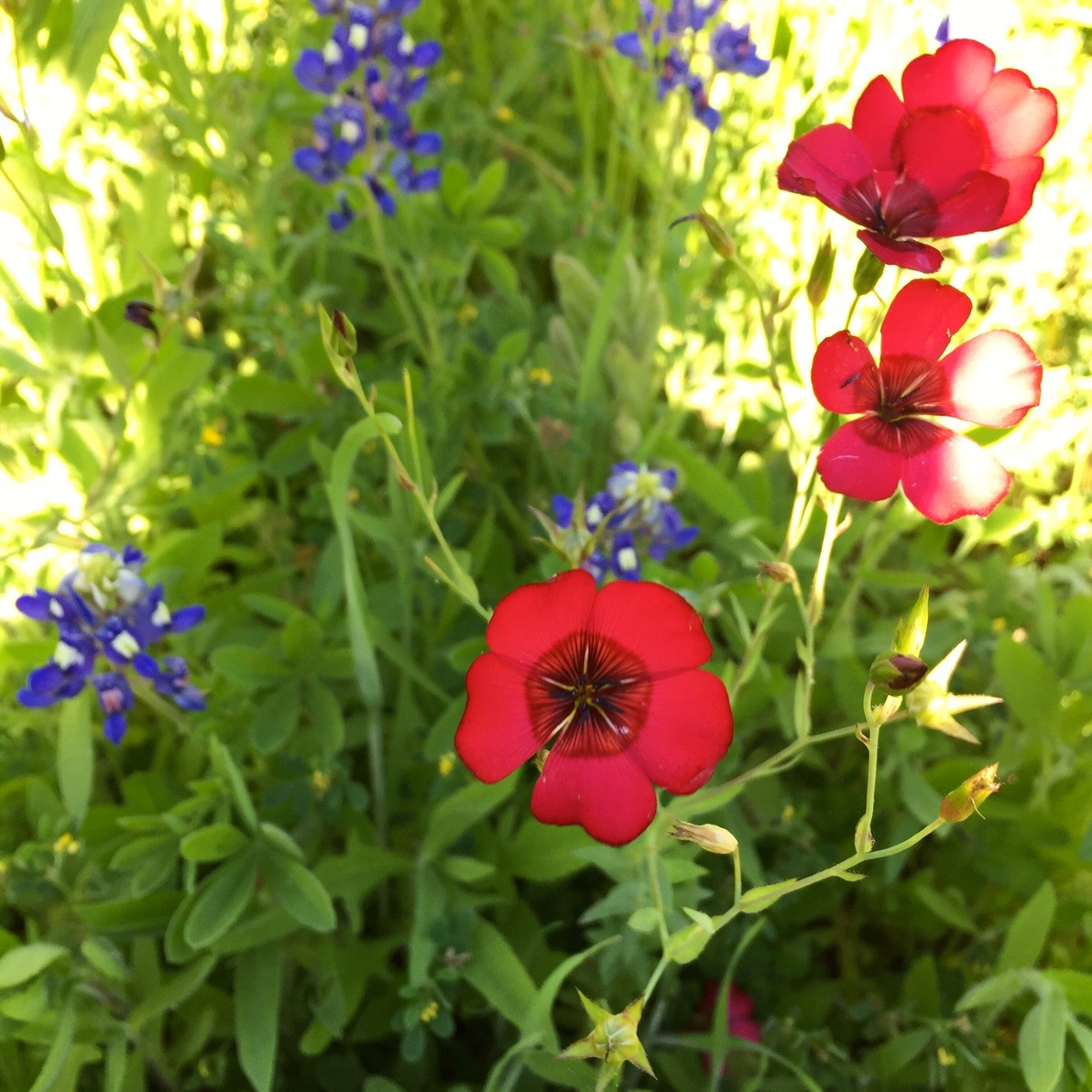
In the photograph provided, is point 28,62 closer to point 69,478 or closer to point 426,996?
point 69,478

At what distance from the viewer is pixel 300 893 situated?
89 centimetres

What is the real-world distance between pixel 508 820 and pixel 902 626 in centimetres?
59

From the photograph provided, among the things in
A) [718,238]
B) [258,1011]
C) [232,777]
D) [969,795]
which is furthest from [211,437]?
[969,795]

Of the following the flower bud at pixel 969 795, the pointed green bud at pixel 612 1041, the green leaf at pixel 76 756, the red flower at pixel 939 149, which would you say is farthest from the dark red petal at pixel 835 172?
the green leaf at pixel 76 756

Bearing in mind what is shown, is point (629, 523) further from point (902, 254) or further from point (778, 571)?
point (902, 254)

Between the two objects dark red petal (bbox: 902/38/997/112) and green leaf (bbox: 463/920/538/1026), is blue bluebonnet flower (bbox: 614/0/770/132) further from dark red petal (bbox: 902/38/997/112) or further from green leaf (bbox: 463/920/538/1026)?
green leaf (bbox: 463/920/538/1026)

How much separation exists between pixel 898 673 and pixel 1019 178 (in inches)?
14.4

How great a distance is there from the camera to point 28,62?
0.98 metres

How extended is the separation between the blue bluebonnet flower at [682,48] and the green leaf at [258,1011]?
1.14m

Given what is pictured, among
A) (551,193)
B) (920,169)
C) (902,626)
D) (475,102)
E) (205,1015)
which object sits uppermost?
(475,102)

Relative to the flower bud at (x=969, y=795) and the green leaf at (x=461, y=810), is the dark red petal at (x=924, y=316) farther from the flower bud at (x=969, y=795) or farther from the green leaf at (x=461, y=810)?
the green leaf at (x=461, y=810)

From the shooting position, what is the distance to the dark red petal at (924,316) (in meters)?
0.64

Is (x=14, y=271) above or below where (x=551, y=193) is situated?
below

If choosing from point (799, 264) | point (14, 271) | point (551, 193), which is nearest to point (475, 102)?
point (551, 193)
